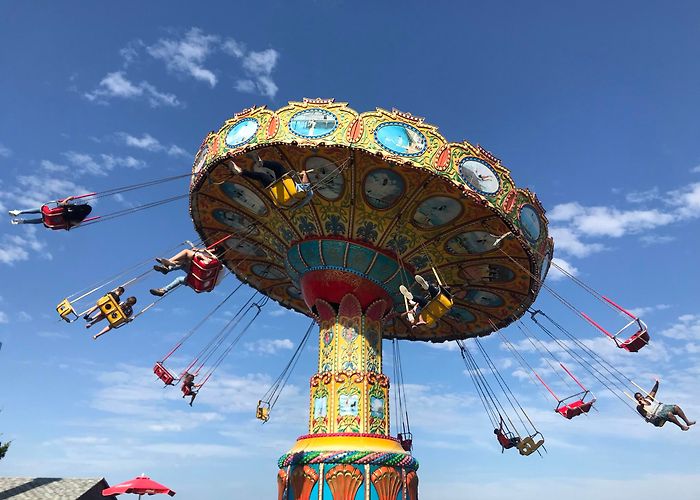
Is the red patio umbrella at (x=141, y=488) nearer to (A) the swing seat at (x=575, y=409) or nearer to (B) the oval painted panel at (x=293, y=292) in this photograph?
(B) the oval painted panel at (x=293, y=292)

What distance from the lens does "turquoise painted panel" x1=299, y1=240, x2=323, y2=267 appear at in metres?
13.7

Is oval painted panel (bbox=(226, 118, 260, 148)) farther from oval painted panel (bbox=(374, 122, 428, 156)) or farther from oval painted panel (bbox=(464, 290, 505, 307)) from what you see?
oval painted panel (bbox=(464, 290, 505, 307))

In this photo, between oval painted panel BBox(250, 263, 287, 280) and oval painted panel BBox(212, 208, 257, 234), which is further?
oval painted panel BBox(250, 263, 287, 280)

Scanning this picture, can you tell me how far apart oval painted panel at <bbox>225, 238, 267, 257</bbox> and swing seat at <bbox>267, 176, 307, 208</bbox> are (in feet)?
15.3

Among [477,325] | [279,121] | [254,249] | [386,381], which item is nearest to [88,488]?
[254,249]

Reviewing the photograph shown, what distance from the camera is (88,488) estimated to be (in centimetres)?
2095

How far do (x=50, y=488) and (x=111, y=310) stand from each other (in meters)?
14.7

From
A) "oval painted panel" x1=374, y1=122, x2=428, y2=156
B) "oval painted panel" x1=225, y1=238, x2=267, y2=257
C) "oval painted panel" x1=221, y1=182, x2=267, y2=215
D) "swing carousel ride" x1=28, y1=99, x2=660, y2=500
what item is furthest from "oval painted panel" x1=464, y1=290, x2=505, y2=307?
"oval painted panel" x1=221, y1=182, x2=267, y2=215

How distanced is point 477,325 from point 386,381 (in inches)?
197

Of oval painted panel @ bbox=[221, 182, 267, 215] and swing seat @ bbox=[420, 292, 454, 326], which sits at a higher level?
oval painted panel @ bbox=[221, 182, 267, 215]

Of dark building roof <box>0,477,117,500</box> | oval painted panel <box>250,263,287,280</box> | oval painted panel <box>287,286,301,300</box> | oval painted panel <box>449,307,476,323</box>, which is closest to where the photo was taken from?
oval painted panel <box>250,263,287,280</box>

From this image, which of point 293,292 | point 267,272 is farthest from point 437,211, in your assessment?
Answer: point 293,292

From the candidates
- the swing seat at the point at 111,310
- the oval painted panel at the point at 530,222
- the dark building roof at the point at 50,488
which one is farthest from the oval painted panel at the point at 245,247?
the dark building roof at the point at 50,488

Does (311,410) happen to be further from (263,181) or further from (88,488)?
(88,488)
